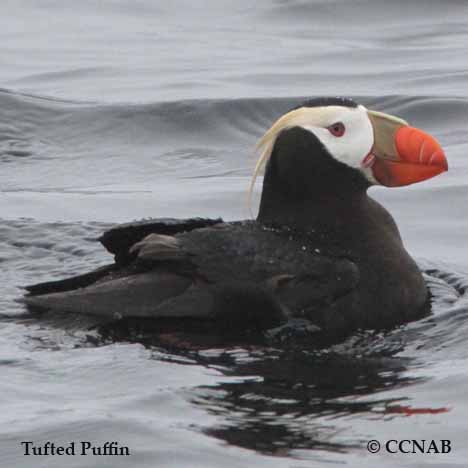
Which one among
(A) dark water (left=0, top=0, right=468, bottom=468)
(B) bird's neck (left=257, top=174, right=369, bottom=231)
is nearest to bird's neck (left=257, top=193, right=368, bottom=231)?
(B) bird's neck (left=257, top=174, right=369, bottom=231)

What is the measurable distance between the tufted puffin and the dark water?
149 millimetres

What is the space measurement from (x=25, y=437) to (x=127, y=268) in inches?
59.4

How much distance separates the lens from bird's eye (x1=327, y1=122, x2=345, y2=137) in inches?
291

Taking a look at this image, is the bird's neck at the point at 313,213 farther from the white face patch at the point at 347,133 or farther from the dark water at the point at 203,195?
the dark water at the point at 203,195

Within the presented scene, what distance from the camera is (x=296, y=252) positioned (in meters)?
7.09

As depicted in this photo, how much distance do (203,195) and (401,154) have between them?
291 centimetres

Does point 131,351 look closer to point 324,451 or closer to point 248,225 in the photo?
point 248,225

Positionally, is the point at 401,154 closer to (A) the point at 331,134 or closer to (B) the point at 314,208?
(A) the point at 331,134

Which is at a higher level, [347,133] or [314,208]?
→ [347,133]

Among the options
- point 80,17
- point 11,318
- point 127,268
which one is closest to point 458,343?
point 127,268

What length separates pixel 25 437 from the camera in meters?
5.92

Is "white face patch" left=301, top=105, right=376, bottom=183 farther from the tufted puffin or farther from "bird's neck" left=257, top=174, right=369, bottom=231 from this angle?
"bird's neck" left=257, top=174, right=369, bottom=231

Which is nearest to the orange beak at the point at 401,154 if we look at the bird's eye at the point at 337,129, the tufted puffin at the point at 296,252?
the tufted puffin at the point at 296,252

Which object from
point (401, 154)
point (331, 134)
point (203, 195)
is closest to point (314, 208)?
point (331, 134)
